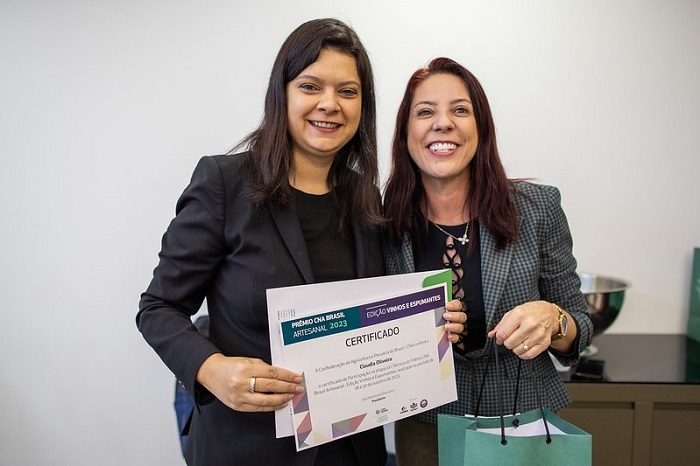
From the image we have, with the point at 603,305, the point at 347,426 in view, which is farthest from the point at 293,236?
the point at 603,305

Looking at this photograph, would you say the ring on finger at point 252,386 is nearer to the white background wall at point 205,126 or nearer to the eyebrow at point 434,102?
the eyebrow at point 434,102

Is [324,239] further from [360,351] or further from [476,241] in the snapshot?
[476,241]

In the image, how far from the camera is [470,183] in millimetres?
1291

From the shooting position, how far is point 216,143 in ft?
6.43

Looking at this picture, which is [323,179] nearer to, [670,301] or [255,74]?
[255,74]

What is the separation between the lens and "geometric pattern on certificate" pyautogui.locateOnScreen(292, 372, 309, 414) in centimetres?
92

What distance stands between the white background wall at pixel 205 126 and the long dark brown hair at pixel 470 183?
683 millimetres

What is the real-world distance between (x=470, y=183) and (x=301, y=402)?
0.70 m

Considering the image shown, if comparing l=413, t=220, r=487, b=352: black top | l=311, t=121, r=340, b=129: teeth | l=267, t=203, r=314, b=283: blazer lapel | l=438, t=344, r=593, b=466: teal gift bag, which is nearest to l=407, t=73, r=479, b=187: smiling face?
l=413, t=220, r=487, b=352: black top

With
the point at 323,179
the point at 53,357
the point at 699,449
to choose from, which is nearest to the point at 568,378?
the point at 699,449

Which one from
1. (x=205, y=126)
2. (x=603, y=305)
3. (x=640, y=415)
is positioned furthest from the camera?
(x=205, y=126)

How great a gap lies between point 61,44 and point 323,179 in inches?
54.3

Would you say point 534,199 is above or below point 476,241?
above

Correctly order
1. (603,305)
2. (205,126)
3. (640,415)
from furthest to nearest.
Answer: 1. (205,126)
2. (603,305)
3. (640,415)
